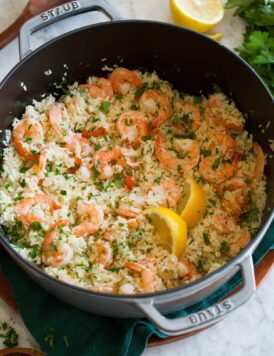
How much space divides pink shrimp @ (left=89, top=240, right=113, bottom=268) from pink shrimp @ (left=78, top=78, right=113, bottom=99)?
2.22 ft

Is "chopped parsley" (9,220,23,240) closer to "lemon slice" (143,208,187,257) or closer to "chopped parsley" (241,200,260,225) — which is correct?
"lemon slice" (143,208,187,257)

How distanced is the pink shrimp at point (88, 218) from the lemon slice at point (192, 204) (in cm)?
31

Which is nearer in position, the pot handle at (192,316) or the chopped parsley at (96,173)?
the pot handle at (192,316)

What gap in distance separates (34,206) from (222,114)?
2.79 ft

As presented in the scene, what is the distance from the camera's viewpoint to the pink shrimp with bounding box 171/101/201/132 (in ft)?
7.34

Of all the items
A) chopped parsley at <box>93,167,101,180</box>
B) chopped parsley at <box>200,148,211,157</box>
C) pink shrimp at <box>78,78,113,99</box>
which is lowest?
chopped parsley at <box>93,167,101,180</box>

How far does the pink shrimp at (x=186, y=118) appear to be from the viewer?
7.34 feet

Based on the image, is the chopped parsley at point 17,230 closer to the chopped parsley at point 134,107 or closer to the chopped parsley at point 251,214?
the chopped parsley at point 134,107

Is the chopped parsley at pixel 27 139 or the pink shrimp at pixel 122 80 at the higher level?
the pink shrimp at pixel 122 80

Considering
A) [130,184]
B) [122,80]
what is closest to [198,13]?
[122,80]

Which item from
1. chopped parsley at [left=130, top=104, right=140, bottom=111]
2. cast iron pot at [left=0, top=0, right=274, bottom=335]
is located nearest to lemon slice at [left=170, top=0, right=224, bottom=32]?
cast iron pot at [left=0, top=0, right=274, bottom=335]

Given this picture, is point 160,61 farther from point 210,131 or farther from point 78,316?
point 78,316

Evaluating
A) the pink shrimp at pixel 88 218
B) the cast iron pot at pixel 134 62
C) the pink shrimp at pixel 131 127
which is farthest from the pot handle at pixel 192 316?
the pink shrimp at pixel 131 127

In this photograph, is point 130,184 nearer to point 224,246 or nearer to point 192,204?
point 192,204
